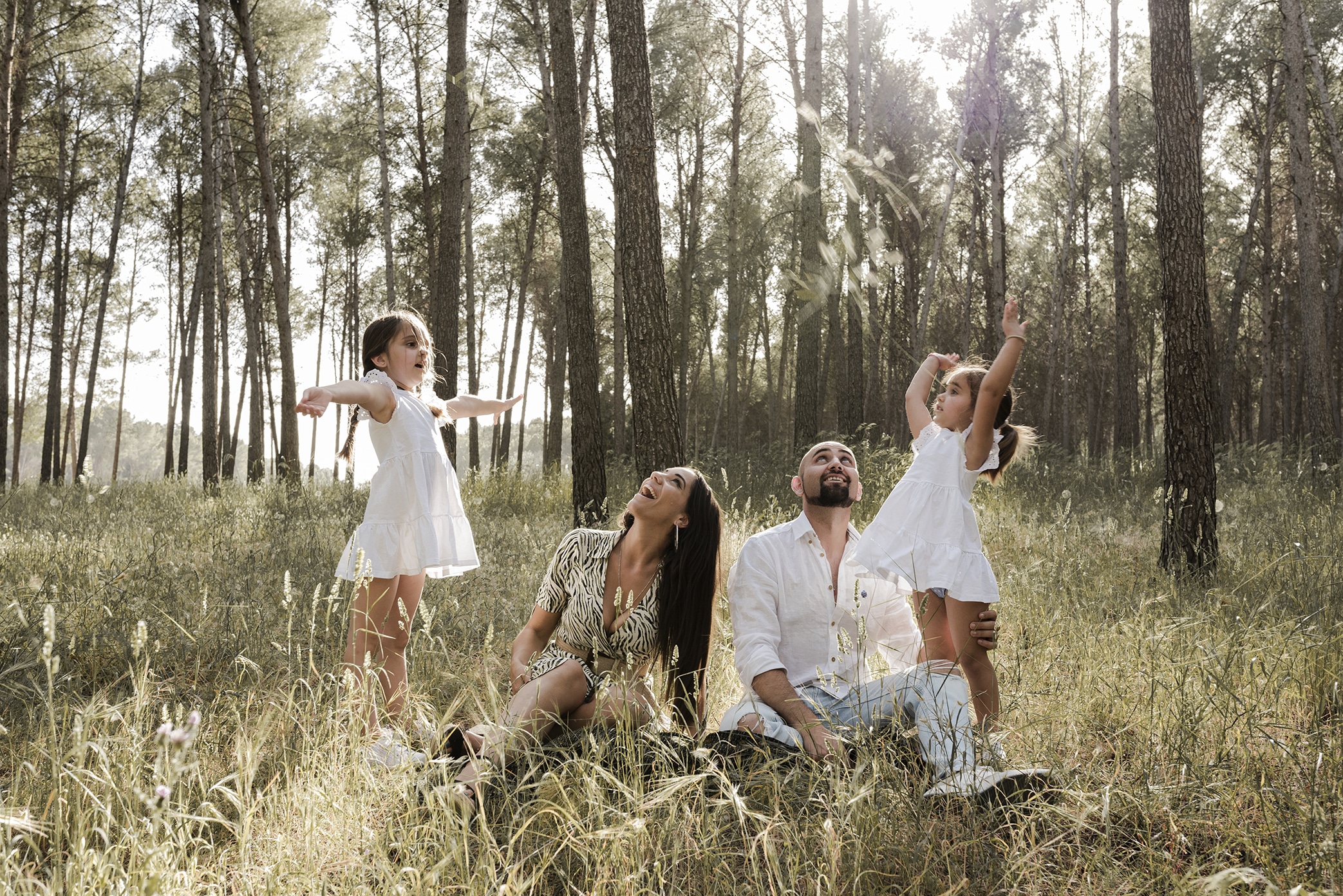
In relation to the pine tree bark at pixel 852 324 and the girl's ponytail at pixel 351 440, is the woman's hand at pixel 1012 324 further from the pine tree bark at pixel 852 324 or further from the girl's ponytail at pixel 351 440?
the pine tree bark at pixel 852 324

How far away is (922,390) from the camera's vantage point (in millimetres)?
3797

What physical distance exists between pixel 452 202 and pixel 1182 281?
23.9 feet

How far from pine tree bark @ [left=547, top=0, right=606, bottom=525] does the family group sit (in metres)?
3.79

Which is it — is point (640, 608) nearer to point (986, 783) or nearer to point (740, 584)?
point (740, 584)

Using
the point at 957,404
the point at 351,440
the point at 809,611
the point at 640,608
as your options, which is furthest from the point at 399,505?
the point at 957,404

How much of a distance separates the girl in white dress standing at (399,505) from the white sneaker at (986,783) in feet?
6.68

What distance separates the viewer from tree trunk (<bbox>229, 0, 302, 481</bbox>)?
11336mm

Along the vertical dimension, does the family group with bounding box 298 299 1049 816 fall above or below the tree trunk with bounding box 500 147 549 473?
below

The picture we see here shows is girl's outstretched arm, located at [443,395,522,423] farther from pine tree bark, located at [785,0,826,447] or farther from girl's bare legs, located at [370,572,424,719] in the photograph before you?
pine tree bark, located at [785,0,826,447]

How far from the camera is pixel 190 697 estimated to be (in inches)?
139

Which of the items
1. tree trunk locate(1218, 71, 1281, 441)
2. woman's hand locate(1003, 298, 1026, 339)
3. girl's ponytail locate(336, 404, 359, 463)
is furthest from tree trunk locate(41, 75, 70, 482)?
tree trunk locate(1218, 71, 1281, 441)

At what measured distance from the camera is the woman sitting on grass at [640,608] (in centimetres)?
314

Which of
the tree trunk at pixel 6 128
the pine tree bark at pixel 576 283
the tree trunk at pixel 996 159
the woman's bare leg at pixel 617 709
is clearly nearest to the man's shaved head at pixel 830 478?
the woman's bare leg at pixel 617 709

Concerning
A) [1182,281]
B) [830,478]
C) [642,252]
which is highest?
[642,252]
